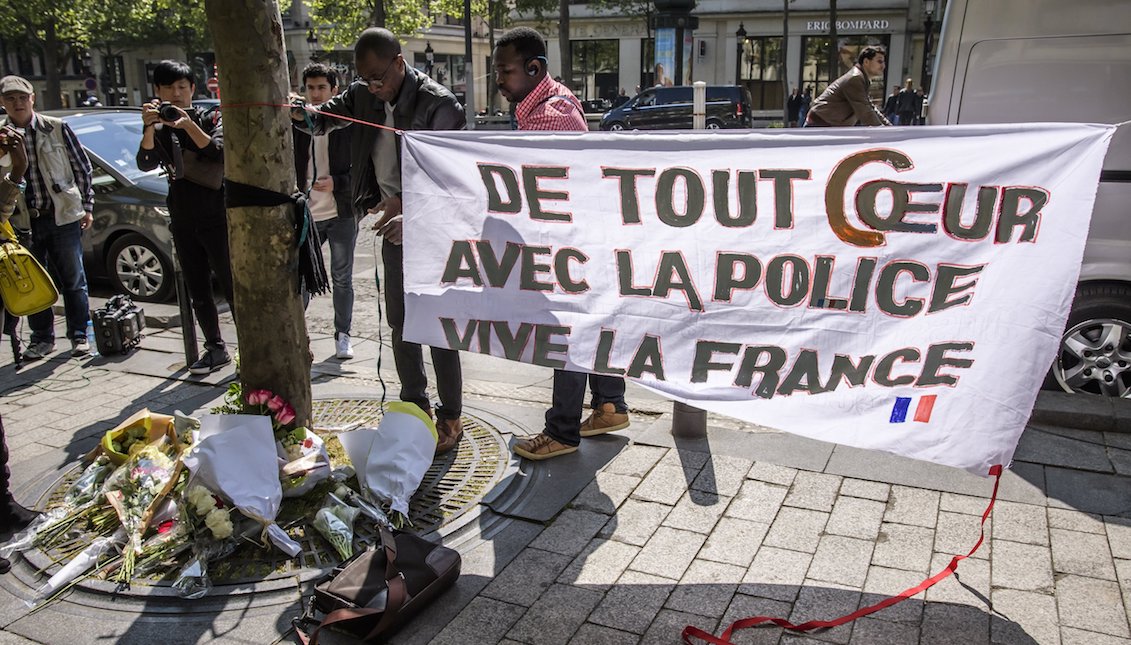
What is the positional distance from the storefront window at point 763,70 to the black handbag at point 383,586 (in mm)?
42274

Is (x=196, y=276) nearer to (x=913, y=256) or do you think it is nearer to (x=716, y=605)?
(x=716, y=605)

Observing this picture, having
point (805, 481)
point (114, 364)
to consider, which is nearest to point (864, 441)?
point (805, 481)

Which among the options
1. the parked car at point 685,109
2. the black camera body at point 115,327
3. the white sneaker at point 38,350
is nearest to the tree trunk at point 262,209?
the black camera body at point 115,327

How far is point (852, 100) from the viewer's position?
7293 mm

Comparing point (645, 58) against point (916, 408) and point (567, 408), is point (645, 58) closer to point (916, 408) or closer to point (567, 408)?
point (567, 408)

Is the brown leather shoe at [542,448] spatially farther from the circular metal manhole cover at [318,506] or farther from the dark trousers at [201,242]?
the dark trousers at [201,242]

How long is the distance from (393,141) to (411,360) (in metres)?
1.10

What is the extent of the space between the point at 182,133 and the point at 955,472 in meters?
4.94

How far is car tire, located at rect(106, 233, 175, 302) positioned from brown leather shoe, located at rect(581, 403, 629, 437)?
5.30 m

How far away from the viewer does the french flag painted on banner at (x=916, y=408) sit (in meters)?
3.04

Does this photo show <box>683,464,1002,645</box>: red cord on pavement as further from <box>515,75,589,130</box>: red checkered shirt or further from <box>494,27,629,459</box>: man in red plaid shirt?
<box>515,75,589,130</box>: red checkered shirt

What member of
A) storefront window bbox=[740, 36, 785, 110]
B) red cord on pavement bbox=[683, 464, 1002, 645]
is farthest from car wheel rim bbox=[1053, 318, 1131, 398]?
storefront window bbox=[740, 36, 785, 110]

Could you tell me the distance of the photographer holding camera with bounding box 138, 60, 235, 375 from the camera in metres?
5.52

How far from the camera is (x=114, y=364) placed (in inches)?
247
